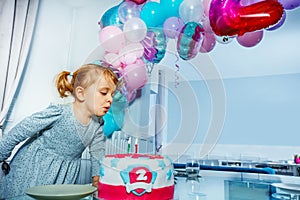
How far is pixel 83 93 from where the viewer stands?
1.53m

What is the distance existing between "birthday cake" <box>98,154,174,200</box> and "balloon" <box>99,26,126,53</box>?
2.54 feet

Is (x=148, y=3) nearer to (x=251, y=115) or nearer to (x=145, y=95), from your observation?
(x=145, y=95)

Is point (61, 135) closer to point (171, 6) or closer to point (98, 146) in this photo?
point (98, 146)

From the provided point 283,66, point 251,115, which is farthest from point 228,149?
point 283,66

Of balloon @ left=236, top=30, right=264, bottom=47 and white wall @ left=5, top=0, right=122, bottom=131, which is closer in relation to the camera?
balloon @ left=236, top=30, right=264, bottom=47

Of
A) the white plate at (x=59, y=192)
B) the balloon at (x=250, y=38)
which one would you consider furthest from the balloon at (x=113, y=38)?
the white plate at (x=59, y=192)

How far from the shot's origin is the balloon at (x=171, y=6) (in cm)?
139

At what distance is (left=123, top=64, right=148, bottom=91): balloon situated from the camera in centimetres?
150

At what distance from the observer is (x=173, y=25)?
1.43 meters

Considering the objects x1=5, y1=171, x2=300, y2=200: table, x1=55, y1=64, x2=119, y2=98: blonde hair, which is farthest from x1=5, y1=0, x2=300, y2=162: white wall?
x1=5, y1=171, x2=300, y2=200: table

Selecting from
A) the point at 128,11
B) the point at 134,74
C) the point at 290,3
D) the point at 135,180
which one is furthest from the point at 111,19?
the point at 135,180

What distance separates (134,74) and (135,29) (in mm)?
255

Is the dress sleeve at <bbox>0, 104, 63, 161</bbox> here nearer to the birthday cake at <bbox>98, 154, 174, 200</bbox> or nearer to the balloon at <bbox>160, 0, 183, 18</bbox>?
the birthday cake at <bbox>98, 154, 174, 200</bbox>

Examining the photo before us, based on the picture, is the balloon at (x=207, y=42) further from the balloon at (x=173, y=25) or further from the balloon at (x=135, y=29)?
the balloon at (x=135, y=29)
